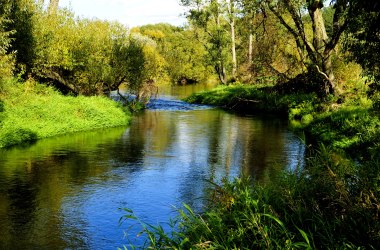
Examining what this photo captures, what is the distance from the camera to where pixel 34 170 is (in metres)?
18.6

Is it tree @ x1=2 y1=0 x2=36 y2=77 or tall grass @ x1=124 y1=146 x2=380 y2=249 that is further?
tree @ x1=2 y1=0 x2=36 y2=77

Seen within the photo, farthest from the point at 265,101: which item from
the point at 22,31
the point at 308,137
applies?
the point at 22,31

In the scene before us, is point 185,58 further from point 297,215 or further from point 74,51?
point 297,215

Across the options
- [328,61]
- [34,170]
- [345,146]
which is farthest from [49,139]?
[328,61]

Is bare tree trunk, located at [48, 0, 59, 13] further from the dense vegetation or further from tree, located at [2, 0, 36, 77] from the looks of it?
the dense vegetation

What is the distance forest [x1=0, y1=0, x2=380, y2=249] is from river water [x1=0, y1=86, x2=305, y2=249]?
3.88ft

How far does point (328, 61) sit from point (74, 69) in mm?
19636

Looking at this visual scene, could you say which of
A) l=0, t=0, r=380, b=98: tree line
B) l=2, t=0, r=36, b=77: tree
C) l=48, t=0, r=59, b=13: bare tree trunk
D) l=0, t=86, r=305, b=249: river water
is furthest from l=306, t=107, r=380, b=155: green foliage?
l=48, t=0, r=59, b=13: bare tree trunk

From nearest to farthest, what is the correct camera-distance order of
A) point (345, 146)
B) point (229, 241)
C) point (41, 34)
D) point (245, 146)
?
point (229, 241), point (345, 146), point (245, 146), point (41, 34)

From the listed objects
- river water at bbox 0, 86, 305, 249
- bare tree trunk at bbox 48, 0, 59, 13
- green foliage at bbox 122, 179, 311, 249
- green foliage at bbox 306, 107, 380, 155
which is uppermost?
bare tree trunk at bbox 48, 0, 59, 13

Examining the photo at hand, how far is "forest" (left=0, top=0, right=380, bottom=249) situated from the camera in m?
8.55

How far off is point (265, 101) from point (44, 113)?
22898 millimetres

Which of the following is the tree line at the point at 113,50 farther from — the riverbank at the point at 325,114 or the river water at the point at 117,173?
the river water at the point at 117,173

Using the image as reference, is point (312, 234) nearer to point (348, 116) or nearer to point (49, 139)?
point (348, 116)
